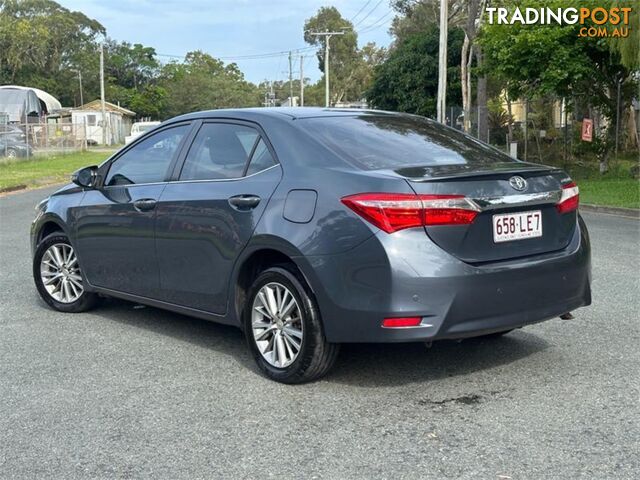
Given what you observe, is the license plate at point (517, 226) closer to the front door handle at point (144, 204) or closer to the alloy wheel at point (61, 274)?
the front door handle at point (144, 204)

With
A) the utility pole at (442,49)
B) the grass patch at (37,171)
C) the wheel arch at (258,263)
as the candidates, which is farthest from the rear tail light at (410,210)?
the utility pole at (442,49)

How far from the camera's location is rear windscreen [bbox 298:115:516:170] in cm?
482

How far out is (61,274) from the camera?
676 cm

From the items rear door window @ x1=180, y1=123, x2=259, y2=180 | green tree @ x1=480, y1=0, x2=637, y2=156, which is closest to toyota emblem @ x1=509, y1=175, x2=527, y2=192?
rear door window @ x1=180, y1=123, x2=259, y2=180

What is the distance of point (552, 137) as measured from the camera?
2789 cm

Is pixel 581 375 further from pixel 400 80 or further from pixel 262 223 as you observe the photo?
pixel 400 80

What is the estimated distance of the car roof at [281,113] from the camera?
5.24m

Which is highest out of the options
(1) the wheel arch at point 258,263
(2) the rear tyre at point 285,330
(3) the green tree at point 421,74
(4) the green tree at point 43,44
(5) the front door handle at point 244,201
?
(4) the green tree at point 43,44

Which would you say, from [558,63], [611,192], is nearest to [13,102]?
[558,63]

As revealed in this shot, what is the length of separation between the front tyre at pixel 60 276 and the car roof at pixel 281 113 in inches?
68.3

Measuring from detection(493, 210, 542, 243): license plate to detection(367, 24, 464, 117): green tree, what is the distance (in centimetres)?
3924

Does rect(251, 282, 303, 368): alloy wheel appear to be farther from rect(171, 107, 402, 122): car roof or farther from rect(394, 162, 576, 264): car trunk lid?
rect(171, 107, 402, 122): car roof

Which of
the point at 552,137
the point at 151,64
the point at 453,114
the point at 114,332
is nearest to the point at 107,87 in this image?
the point at 151,64

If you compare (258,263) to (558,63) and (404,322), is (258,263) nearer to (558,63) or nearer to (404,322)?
(404,322)
